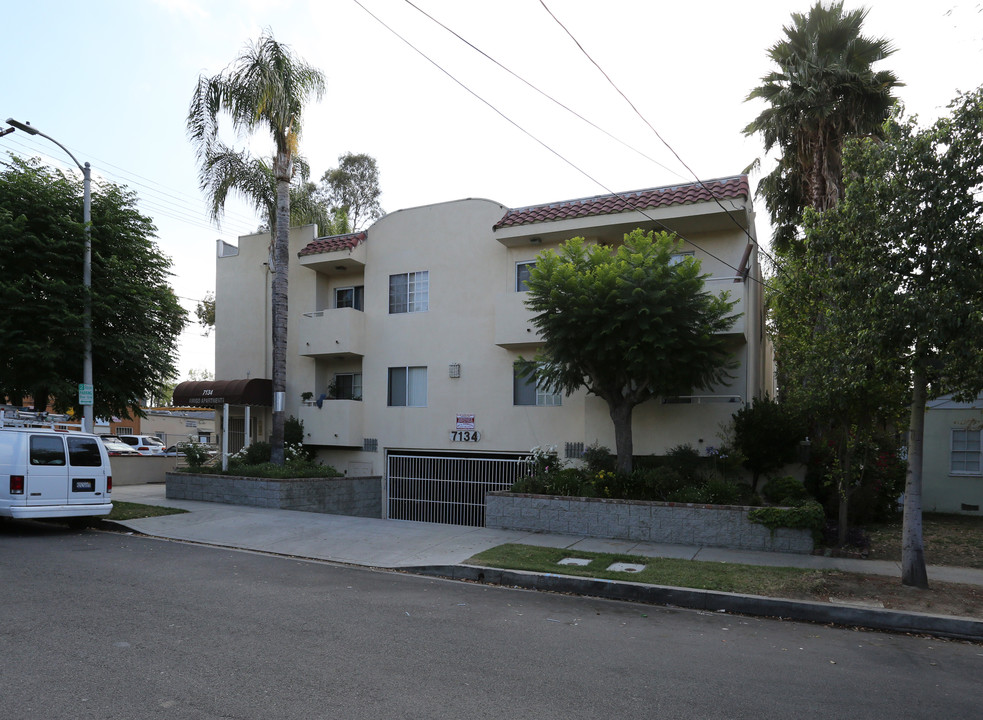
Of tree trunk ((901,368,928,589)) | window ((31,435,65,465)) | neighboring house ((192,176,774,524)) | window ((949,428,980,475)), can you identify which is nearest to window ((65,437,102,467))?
window ((31,435,65,465))

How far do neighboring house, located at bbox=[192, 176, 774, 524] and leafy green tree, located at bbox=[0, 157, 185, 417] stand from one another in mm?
3927

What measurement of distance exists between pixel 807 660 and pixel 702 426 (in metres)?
9.54

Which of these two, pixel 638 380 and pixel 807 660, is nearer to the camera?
pixel 807 660

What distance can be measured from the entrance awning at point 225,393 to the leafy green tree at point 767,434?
13.5m

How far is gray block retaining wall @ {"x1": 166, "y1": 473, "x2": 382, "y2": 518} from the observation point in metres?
17.0

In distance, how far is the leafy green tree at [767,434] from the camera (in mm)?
15062

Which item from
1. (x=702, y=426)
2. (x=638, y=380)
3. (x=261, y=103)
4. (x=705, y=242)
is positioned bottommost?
(x=702, y=426)

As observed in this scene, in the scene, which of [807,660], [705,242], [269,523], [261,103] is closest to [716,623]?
[807,660]

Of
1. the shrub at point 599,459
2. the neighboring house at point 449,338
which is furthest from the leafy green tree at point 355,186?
the shrub at point 599,459

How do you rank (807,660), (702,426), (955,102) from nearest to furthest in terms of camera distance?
(807,660) → (955,102) → (702,426)

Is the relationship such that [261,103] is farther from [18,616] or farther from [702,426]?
[18,616]

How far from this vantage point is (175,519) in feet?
49.0

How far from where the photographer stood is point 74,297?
1562 centimetres

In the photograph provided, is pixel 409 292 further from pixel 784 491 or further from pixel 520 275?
pixel 784 491
